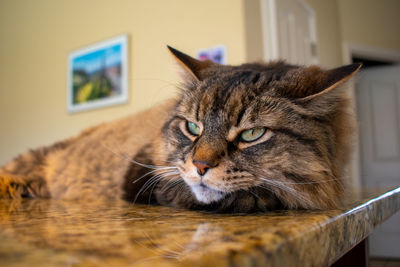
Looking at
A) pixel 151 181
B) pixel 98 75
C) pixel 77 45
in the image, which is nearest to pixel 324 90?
pixel 151 181

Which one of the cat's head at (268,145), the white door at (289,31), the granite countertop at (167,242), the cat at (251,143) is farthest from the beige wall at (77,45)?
the granite countertop at (167,242)

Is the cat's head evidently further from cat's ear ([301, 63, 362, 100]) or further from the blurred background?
the blurred background

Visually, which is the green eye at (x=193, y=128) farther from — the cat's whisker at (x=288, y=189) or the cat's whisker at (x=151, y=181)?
the cat's whisker at (x=288, y=189)

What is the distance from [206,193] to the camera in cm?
88

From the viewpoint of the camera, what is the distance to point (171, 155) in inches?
43.3

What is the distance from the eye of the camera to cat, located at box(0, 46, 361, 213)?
864mm

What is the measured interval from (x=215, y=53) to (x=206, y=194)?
7.12ft

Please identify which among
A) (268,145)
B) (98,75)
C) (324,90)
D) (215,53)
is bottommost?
(268,145)

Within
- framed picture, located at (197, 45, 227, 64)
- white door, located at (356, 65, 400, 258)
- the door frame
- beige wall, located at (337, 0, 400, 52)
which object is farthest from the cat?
white door, located at (356, 65, 400, 258)

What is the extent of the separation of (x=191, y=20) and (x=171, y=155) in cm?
230

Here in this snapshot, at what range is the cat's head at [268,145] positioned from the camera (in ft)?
2.82

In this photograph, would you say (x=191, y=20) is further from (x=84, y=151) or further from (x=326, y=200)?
(x=326, y=200)

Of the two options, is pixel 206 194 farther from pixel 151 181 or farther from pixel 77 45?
pixel 77 45

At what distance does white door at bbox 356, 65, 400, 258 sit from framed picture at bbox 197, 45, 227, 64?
2.52 meters
